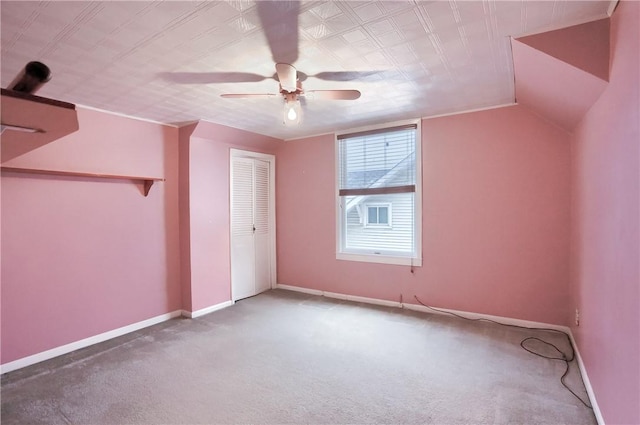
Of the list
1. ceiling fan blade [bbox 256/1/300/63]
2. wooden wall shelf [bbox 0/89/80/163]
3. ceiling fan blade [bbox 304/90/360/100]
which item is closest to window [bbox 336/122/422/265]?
ceiling fan blade [bbox 304/90/360/100]

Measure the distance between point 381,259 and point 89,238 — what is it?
10.9 feet

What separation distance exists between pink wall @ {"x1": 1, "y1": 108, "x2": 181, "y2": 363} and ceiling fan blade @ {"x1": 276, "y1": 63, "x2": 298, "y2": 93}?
2195mm

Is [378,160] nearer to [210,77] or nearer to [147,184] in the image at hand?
[210,77]

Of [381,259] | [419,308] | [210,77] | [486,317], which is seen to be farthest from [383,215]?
[210,77]

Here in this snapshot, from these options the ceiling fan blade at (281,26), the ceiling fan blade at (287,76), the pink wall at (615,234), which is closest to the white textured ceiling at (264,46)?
the ceiling fan blade at (281,26)

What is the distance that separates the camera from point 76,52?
2.12 metres

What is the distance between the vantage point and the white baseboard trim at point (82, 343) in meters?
2.73

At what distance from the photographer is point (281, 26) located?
185 centimetres

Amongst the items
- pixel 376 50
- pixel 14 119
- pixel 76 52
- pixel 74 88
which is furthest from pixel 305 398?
pixel 74 88

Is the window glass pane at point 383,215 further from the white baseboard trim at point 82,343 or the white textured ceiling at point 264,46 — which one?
the white baseboard trim at point 82,343

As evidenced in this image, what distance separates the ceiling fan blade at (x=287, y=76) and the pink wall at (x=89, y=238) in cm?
219

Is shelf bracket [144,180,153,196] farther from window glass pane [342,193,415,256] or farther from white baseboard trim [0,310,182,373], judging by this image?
window glass pane [342,193,415,256]

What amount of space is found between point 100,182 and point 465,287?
13.5ft

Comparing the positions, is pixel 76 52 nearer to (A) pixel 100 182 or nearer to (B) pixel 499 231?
(A) pixel 100 182
